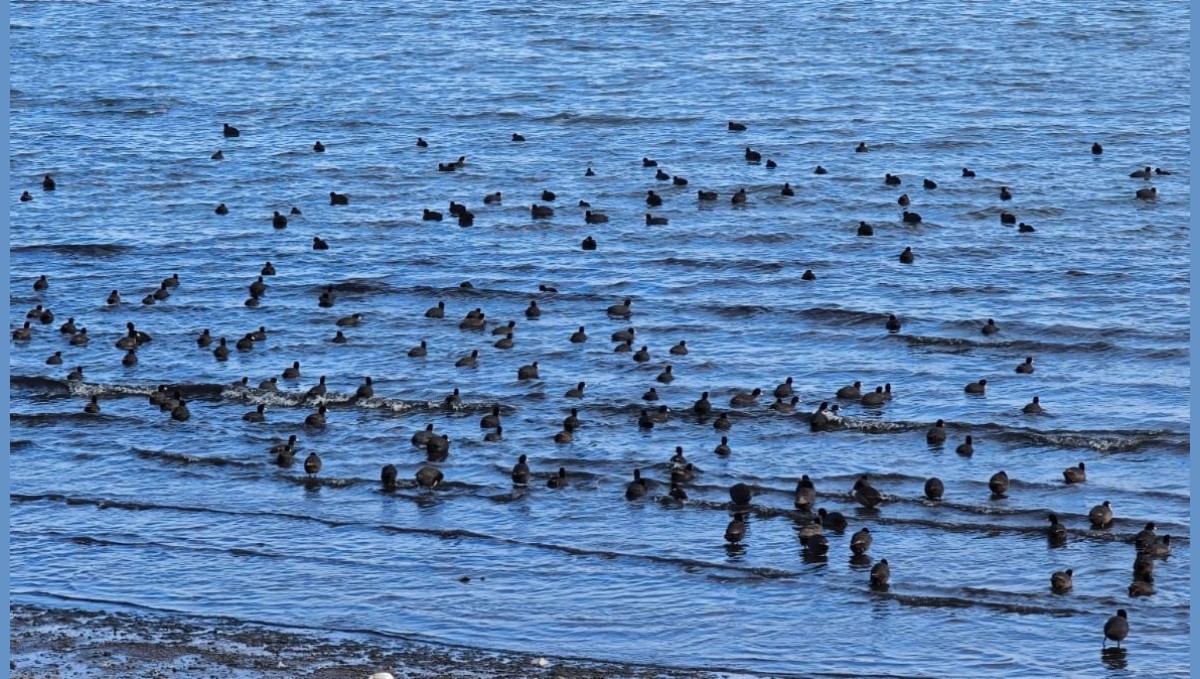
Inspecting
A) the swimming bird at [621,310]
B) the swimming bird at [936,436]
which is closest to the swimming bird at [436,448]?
the swimming bird at [936,436]

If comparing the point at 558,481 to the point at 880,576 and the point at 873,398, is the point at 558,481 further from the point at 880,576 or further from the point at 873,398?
the point at 873,398

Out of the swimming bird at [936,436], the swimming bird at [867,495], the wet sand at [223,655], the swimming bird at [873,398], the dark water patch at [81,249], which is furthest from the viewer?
the dark water patch at [81,249]

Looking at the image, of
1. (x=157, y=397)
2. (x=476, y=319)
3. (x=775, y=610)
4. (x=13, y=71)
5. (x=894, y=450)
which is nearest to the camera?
(x=775, y=610)

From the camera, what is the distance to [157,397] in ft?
125

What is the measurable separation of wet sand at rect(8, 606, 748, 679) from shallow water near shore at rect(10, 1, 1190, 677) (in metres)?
0.81

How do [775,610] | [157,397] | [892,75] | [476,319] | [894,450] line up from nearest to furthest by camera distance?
[775,610], [894,450], [157,397], [476,319], [892,75]

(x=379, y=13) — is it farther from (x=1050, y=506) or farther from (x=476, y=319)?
(x=1050, y=506)

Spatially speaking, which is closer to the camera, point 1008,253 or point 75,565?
point 75,565

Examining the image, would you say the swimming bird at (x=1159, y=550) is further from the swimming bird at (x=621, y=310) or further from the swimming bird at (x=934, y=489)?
the swimming bird at (x=621, y=310)

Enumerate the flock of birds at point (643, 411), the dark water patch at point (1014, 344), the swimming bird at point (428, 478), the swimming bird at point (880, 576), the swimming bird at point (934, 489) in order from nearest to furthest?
the swimming bird at point (880, 576) → the flock of birds at point (643, 411) → the swimming bird at point (934, 489) → the swimming bird at point (428, 478) → the dark water patch at point (1014, 344)

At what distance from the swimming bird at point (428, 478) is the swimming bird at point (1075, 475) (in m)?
11.0

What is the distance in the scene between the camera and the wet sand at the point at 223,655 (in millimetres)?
23531

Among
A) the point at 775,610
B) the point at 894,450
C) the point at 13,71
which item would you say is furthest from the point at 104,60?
the point at 775,610

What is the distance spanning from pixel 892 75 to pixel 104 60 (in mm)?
33348
